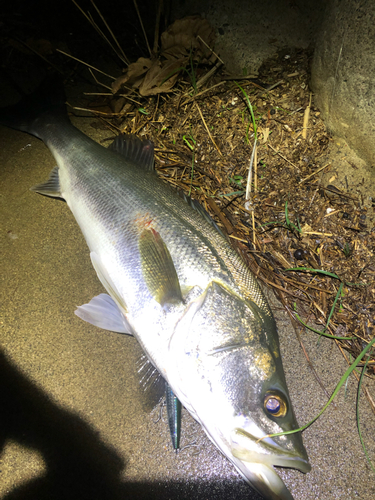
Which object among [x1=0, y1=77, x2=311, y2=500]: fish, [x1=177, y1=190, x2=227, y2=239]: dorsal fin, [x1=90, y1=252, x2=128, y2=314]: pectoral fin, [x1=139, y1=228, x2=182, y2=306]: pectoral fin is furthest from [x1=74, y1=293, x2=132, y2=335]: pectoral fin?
[x1=177, y1=190, x2=227, y2=239]: dorsal fin

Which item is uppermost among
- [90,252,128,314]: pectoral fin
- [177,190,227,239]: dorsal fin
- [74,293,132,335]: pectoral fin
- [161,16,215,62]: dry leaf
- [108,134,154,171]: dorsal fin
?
[161,16,215,62]: dry leaf

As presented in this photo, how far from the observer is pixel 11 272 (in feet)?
6.89

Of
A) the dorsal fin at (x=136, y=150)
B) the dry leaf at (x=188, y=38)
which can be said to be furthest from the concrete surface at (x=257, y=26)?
the dorsal fin at (x=136, y=150)

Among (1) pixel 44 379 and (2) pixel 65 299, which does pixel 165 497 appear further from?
(2) pixel 65 299

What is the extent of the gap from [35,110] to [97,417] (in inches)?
94.7

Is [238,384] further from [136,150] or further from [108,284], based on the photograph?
[136,150]

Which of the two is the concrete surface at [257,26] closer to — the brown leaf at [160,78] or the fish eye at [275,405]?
the brown leaf at [160,78]

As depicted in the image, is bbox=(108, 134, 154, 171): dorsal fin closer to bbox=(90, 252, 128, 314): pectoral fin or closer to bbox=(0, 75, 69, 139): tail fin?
bbox=(0, 75, 69, 139): tail fin

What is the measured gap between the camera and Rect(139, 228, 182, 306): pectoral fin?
1.54 metres

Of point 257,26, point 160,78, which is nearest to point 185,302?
point 160,78

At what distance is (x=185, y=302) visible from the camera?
5.01 feet

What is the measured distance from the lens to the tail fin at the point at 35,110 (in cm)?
236

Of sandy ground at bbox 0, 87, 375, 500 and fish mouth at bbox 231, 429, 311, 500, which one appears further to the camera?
sandy ground at bbox 0, 87, 375, 500

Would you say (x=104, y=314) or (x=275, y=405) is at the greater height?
(x=104, y=314)
